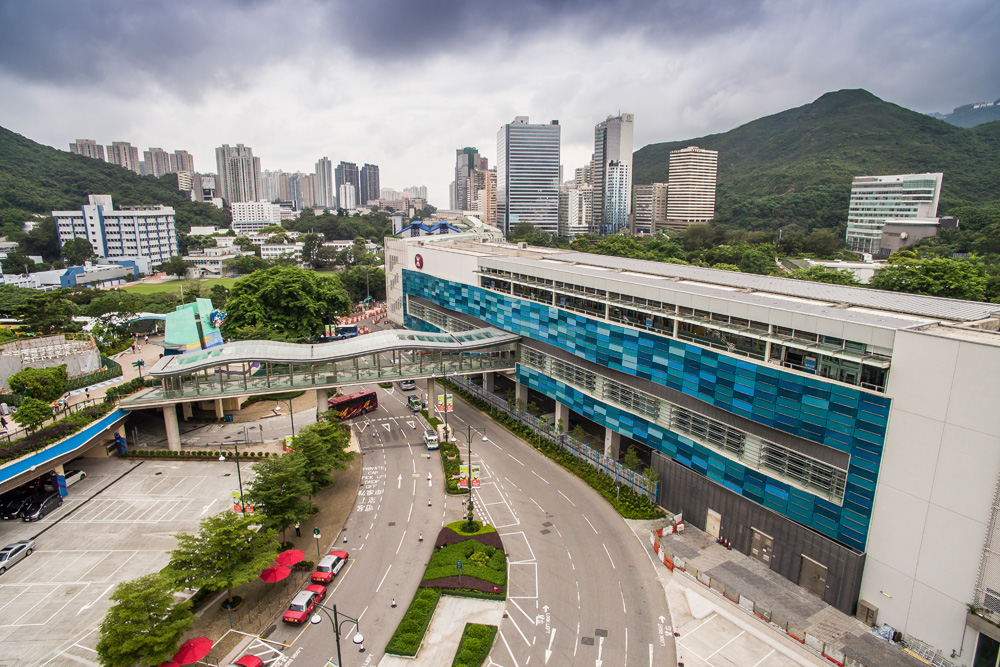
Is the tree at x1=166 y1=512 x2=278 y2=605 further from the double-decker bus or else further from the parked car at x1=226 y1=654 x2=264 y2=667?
the double-decker bus

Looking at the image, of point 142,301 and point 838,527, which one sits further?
point 142,301

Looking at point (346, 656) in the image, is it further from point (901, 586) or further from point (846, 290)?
point (846, 290)

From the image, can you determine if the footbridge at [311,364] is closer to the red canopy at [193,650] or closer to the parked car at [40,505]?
the parked car at [40,505]

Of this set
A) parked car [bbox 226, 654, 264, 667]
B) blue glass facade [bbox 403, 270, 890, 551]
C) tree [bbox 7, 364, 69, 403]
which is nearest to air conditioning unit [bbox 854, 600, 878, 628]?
blue glass facade [bbox 403, 270, 890, 551]

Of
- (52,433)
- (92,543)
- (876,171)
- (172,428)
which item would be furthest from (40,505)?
(876,171)

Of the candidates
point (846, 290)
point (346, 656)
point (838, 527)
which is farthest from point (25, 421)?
A: point (846, 290)

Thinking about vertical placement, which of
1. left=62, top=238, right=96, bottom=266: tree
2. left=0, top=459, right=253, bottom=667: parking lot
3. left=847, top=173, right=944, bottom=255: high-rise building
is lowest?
left=0, top=459, right=253, bottom=667: parking lot

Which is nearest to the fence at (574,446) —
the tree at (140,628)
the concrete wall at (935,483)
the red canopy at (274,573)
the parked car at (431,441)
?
the parked car at (431,441)
